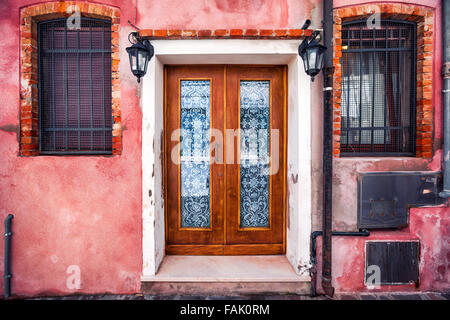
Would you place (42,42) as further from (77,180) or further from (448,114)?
(448,114)

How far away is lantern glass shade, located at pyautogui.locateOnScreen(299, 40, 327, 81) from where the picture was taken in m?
2.57

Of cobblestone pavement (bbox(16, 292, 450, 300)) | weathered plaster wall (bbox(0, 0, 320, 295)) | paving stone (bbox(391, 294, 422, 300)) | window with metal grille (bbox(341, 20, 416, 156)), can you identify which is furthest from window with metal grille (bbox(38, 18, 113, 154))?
paving stone (bbox(391, 294, 422, 300))

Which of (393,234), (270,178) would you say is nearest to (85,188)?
(270,178)

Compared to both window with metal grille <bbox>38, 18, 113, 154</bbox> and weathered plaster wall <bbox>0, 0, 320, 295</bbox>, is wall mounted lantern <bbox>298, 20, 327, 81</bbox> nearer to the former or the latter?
weathered plaster wall <bbox>0, 0, 320, 295</bbox>

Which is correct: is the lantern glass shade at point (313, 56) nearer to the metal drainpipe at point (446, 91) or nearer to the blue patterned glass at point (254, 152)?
the blue patterned glass at point (254, 152)

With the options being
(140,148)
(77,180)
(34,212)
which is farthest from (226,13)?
(34,212)

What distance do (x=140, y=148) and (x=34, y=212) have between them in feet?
5.41

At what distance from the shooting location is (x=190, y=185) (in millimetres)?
3414

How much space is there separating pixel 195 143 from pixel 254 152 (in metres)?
0.91

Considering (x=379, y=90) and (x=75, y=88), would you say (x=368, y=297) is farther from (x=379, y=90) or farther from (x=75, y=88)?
(x=75, y=88)

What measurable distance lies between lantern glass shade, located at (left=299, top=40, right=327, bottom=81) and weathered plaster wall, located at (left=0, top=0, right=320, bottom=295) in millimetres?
607

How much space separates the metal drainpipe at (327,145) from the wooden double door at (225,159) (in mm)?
646

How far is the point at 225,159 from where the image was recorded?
11.1 ft

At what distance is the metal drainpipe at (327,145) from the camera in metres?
→ 2.83
